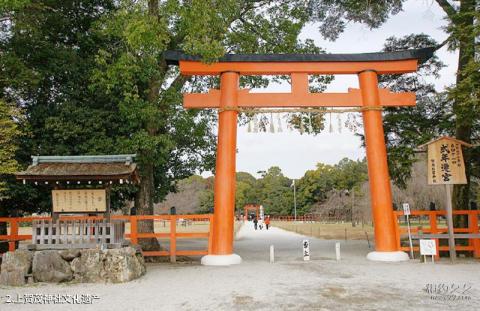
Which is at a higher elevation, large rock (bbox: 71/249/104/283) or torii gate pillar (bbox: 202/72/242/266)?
torii gate pillar (bbox: 202/72/242/266)

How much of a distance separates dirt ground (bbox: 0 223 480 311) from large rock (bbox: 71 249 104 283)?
40 cm

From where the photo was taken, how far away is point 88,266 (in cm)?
952

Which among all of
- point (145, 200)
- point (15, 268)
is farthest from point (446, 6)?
point (15, 268)

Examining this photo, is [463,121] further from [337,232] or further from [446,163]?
[337,232]

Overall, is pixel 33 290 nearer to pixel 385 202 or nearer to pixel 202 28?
pixel 202 28

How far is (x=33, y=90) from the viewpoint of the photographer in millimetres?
13805

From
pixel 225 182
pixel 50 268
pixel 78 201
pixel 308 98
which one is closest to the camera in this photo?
pixel 50 268

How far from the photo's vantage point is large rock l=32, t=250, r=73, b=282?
9438 millimetres

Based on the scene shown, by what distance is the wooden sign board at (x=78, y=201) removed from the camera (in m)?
10.5

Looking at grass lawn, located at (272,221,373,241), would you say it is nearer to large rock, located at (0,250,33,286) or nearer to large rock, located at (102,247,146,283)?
large rock, located at (102,247,146,283)

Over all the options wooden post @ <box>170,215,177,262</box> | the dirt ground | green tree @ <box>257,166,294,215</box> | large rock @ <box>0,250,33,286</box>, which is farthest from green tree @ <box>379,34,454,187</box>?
green tree @ <box>257,166,294,215</box>

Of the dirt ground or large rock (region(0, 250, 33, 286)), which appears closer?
the dirt ground

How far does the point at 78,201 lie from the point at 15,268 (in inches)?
81.9

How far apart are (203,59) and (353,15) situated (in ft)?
26.1
